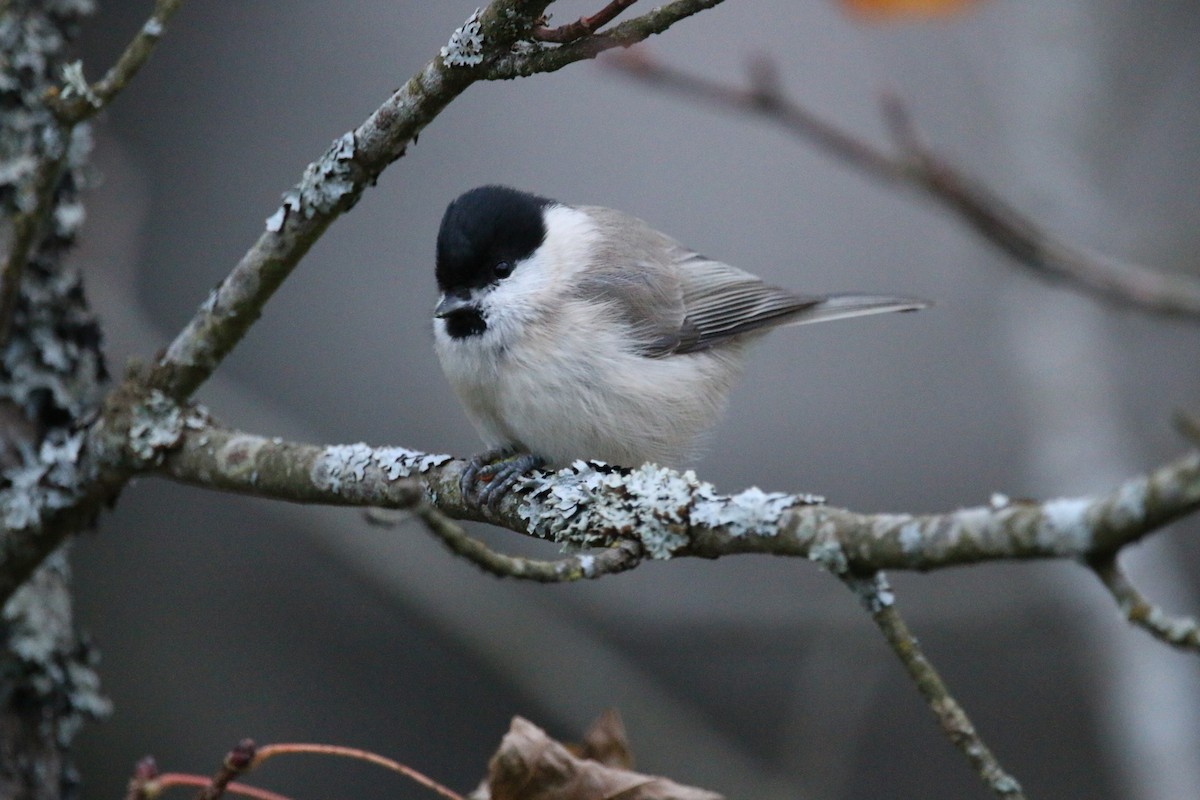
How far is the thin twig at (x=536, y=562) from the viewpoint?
1.67 meters

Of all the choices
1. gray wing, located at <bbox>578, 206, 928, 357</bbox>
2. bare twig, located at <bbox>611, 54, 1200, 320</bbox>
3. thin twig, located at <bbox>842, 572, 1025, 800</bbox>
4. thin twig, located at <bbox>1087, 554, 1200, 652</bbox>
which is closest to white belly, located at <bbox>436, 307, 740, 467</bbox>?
gray wing, located at <bbox>578, 206, 928, 357</bbox>

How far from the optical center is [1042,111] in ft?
17.0

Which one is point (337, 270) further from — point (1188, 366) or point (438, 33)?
point (1188, 366)

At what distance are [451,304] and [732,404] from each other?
2.86 metres

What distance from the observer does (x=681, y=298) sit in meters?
3.56

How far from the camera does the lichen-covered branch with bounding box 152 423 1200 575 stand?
1222mm

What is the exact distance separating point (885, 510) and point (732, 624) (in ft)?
5.15

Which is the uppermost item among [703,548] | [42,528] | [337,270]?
[337,270]

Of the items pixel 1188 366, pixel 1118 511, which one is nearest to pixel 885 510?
pixel 1188 366

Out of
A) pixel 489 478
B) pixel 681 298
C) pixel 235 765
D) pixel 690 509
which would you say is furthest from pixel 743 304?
pixel 235 765

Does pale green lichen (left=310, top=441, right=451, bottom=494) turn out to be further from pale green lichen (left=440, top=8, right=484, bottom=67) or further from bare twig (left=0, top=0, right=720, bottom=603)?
pale green lichen (left=440, top=8, right=484, bottom=67)

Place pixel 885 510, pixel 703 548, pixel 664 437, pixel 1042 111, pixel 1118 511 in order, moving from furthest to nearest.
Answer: pixel 885 510 → pixel 1042 111 → pixel 664 437 → pixel 703 548 → pixel 1118 511

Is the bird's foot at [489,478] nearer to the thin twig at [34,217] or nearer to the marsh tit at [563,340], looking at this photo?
the marsh tit at [563,340]

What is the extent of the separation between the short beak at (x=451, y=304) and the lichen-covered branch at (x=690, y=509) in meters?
0.70
